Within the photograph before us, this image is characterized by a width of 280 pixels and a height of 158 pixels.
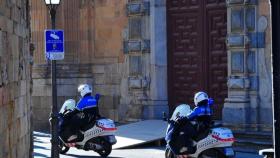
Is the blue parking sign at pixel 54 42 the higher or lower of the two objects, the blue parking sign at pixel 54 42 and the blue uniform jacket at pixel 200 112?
the higher

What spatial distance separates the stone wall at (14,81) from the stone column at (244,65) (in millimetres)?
6941

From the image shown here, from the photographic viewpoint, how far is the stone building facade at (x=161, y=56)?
54.3 ft

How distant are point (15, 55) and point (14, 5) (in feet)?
2.17

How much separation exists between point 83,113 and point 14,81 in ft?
20.6

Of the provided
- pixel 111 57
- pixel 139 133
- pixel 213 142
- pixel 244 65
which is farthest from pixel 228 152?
pixel 111 57

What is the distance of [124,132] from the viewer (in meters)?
17.2

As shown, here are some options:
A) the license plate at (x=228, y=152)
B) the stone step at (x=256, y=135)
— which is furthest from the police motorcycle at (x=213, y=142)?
the stone step at (x=256, y=135)

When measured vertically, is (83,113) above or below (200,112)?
below

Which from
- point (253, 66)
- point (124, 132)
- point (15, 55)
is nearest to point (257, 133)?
point (253, 66)

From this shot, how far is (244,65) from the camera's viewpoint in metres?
16.8

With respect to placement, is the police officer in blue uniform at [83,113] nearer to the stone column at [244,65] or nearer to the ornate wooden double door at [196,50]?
the stone column at [244,65]

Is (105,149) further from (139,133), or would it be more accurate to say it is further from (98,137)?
(139,133)

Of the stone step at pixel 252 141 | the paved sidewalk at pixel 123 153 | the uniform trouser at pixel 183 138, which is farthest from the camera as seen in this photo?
the stone step at pixel 252 141

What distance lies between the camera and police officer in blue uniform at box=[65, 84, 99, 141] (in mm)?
14930
